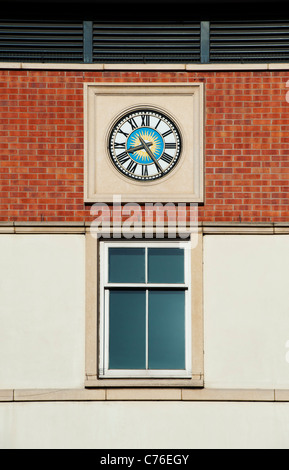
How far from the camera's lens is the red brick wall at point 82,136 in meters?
10.4

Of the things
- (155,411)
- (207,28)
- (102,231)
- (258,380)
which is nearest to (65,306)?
(102,231)

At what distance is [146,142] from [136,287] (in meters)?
1.76

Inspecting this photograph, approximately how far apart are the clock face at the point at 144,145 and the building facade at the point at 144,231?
0.02m

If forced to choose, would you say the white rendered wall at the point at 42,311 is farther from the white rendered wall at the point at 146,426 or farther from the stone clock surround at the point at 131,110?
the stone clock surround at the point at 131,110

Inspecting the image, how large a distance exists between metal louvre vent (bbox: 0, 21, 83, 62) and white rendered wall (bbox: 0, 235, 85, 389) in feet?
7.33

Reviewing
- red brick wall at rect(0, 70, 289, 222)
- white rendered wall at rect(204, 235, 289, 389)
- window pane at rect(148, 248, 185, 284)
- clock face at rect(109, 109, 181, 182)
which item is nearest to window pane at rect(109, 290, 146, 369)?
window pane at rect(148, 248, 185, 284)

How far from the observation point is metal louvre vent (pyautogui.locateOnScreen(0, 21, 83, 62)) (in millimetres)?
10633

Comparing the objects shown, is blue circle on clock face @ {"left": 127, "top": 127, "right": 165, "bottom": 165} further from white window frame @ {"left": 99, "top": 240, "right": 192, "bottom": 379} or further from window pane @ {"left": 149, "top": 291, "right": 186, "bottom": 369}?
window pane @ {"left": 149, "top": 291, "right": 186, "bottom": 369}

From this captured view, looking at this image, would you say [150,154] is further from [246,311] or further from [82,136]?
[246,311]

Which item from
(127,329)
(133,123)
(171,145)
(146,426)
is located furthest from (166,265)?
(146,426)

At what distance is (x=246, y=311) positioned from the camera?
10188 mm

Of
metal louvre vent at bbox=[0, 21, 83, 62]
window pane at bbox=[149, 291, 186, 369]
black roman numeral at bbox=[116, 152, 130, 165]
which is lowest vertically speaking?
window pane at bbox=[149, 291, 186, 369]
